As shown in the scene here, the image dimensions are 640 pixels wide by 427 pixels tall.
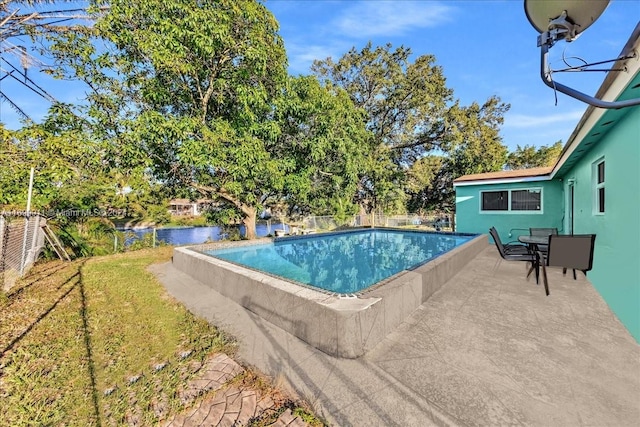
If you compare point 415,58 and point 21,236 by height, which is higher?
point 415,58

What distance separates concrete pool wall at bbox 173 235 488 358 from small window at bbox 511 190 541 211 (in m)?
7.60

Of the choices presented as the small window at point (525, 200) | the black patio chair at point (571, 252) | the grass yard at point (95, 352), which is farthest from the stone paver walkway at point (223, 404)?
the small window at point (525, 200)

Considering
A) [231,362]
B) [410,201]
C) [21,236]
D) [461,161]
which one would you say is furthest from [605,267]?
[410,201]

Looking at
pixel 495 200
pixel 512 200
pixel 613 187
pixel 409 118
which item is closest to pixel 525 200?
pixel 512 200

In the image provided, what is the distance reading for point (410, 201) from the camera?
80.6 feet

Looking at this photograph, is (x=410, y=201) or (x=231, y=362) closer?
(x=231, y=362)

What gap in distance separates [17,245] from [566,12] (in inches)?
363

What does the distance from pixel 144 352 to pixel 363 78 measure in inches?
799

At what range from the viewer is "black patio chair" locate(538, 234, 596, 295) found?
167 inches

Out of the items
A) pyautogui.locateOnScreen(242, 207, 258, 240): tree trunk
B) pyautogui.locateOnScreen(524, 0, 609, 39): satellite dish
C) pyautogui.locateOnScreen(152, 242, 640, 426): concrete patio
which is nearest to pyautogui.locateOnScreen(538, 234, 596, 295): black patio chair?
pyautogui.locateOnScreen(152, 242, 640, 426): concrete patio

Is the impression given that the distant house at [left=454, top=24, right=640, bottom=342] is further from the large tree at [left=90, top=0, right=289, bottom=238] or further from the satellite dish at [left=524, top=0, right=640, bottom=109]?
the large tree at [left=90, top=0, right=289, bottom=238]

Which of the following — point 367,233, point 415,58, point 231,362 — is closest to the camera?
point 231,362

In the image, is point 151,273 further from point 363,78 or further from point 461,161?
point 461,161

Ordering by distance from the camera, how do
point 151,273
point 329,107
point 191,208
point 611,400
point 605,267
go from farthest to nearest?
point 191,208 → point 329,107 → point 151,273 → point 605,267 → point 611,400
